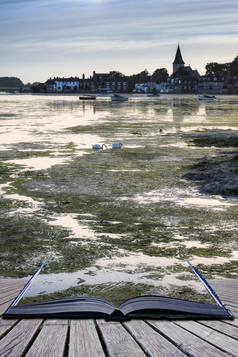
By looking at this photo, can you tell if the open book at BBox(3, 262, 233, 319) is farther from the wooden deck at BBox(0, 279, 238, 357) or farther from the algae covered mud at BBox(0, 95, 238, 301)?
the algae covered mud at BBox(0, 95, 238, 301)

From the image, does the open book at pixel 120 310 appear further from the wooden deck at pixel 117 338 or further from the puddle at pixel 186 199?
the puddle at pixel 186 199

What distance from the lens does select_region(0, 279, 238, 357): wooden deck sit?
362 centimetres

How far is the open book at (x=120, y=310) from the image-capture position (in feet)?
14.3

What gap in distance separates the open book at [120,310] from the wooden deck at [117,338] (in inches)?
4.3

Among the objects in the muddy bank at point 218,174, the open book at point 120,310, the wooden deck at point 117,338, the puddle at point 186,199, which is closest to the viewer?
the wooden deck at point 117,338

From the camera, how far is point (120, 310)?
4.46m

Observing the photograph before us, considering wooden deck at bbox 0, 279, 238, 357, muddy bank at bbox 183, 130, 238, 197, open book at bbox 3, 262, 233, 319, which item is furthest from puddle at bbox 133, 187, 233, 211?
wooden deck at bbox 0, 279, 238, 357

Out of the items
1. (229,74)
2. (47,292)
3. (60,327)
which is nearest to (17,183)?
(47,292)

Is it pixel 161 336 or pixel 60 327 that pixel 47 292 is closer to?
pixel 60 327

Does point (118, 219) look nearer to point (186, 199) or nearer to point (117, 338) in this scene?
point (186, 199)

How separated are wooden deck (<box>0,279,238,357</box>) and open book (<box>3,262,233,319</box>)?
11cm

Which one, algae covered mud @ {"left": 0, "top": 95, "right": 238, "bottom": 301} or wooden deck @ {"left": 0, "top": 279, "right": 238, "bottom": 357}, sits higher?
wooden deck @ {"left": 0, "top": 279, "right": 238, "bottom": 357}

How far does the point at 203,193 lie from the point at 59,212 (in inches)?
179

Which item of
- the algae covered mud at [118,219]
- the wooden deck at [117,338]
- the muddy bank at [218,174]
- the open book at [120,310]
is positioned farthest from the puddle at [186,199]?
the wooden deck at [117,338]
